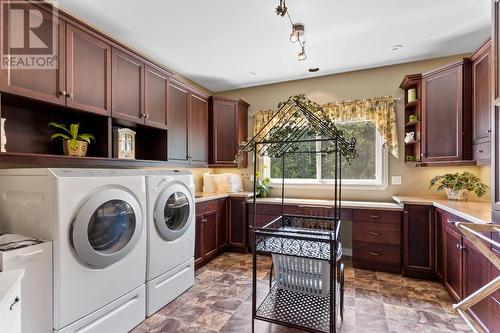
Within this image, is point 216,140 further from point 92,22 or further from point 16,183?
point 16,183

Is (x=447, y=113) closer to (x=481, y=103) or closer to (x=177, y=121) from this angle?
(x=481, y=103)

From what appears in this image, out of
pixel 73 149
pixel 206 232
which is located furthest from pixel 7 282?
pixel 206 232

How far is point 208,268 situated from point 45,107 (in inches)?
92.4

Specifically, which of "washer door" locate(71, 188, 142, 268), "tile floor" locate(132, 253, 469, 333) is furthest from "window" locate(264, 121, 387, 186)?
"washer door" locate(71, 188, 142, 268)

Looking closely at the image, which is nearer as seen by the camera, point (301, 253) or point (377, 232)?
point (301, 253)

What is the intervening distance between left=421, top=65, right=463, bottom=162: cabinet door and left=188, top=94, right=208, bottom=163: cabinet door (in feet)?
9.30

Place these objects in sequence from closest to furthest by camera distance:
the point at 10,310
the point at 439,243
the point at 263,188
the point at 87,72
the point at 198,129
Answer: the point at 10,310
the point at 87,72
the point at 439,243
the point at 198,129
the point at 263,188

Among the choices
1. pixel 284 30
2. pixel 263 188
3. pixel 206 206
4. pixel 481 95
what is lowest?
pixel 206 206

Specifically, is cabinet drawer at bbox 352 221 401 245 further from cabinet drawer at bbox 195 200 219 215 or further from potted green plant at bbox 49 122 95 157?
potted green plant at bbox 49 122 95 157

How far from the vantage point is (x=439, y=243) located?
103 inches

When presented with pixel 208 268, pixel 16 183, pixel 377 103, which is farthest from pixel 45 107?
pixel 377 103

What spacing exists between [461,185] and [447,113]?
2.66 feet

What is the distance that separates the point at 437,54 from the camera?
305 centimetres

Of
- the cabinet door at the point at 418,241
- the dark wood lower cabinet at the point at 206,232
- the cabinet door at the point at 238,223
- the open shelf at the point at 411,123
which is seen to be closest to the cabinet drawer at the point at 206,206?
the dark wood lower cabinet at the point at 206,232
